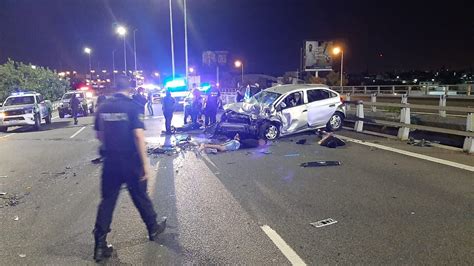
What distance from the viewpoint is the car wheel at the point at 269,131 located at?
13742mm

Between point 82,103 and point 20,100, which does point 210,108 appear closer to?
point 20,100

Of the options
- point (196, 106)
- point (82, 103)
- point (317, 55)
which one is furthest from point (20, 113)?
point (317, 55)

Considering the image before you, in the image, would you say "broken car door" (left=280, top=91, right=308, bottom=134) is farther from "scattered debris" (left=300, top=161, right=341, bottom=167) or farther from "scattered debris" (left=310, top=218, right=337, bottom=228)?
"scattered debris" (left=310, top=218, right=337, bottom=228)

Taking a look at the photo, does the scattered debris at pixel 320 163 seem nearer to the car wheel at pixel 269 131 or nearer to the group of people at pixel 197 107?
the car wheel at pixel 269 131

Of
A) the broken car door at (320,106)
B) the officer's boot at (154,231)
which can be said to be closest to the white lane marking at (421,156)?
the broken car door at (320,106)

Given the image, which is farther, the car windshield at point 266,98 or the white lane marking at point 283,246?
the car windshield at point 266,98

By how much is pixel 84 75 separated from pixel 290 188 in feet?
366

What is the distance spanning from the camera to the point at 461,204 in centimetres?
650

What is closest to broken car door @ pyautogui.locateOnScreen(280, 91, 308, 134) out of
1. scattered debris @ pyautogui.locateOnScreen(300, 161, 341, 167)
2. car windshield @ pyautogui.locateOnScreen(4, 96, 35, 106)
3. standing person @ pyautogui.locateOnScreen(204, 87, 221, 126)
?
scattered debris @ pyautogui.locateOnScreen(300, 161, 341, 167)

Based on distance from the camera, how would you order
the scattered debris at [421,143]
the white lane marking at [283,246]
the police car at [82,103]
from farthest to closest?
the police car at [82,103] → the scattered debris at [421,143] → the white lane marking at [283,246]

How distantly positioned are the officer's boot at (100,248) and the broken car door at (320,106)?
1058 cm

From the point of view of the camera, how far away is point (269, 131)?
13883mm

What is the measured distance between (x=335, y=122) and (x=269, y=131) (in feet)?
9.95

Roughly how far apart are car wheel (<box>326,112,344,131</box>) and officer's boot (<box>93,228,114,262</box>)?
1166cm
